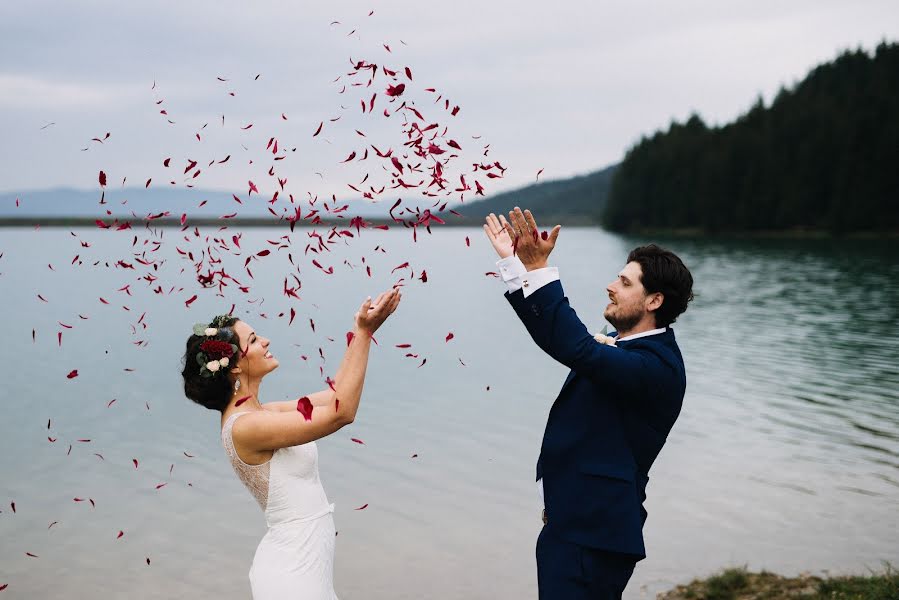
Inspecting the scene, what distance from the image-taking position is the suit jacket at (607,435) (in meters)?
3.49

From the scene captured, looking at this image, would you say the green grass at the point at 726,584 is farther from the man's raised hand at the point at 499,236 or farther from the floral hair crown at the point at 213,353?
the floral hair crown at the point at 213,353

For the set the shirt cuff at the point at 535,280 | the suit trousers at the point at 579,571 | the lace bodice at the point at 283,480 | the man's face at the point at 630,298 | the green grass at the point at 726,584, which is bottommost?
the green grass at the point at 726,584

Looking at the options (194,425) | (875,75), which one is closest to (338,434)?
(194,425)

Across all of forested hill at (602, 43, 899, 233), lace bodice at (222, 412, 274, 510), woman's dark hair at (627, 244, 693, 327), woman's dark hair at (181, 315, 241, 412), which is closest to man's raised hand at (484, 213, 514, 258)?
woman's dark hair at (627, 244, 693, 327)

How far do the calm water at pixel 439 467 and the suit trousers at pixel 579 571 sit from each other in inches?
139

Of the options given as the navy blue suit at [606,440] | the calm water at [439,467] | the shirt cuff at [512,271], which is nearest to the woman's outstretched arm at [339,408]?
the shirt cuff at [512,271]

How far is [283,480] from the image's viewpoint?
13.3 ft

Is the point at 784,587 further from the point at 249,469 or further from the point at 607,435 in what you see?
the point at 249,469

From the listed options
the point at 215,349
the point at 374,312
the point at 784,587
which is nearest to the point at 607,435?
the point at 374,312

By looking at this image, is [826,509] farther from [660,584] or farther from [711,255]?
[711,255]

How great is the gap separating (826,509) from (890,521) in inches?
29.7

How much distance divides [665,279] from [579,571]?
1.30 metres

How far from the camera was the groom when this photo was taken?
11.3 feet

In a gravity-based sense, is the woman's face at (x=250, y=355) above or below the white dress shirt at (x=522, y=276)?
below
